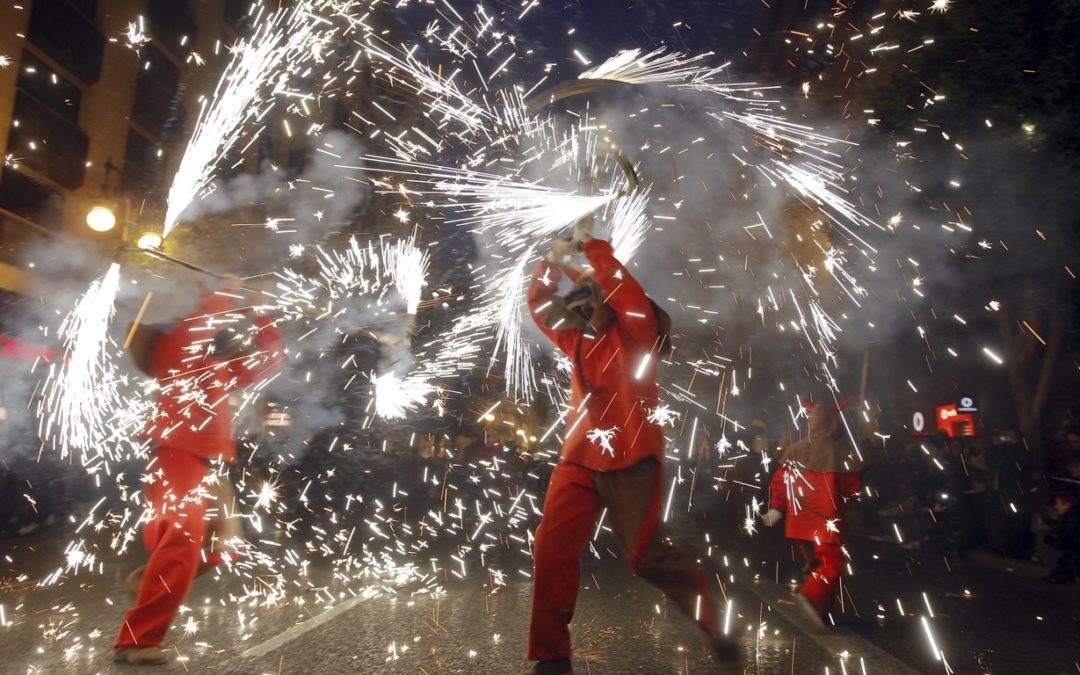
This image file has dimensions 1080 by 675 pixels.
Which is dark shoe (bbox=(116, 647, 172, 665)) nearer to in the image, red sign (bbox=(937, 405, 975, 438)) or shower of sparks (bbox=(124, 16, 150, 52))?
shower of sparks (bbox=(124, 16, 150, 52))

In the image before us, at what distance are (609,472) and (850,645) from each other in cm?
211

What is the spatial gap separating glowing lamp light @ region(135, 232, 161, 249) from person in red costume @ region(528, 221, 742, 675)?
7530 mm

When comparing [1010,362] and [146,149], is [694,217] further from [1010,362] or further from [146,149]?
[146,149]

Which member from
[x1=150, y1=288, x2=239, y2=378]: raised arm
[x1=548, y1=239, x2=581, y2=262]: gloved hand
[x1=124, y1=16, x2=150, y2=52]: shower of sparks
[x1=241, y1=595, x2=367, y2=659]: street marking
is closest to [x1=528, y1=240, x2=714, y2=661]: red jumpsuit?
[x1=548, y1=239, x2=581, y2=262]: gloved hand

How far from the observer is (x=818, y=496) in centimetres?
502

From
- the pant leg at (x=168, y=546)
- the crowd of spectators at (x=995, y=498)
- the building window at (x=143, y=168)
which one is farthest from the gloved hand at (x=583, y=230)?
the building window at (x=143, y=168)

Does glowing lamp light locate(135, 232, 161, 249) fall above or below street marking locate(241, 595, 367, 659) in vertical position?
above

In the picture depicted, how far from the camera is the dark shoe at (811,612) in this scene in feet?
14.4

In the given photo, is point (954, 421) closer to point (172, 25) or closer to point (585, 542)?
point (585, 542)

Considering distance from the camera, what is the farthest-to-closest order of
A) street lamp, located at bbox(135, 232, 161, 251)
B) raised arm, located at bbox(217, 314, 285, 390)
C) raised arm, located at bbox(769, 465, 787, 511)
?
street lamp, located at bbox(135, 232, 161, 251)
raised arm, located at bbox(769, 465, 787, 511)
raised arm, located at bbox(217, 314, 285, 390)

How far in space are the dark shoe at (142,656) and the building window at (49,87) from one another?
535 inches

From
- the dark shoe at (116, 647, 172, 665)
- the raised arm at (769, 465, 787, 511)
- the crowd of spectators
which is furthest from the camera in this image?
the crowd of spectators

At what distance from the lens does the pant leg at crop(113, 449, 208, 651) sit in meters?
3.13

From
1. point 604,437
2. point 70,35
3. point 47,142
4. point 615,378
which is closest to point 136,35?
point 70,35
